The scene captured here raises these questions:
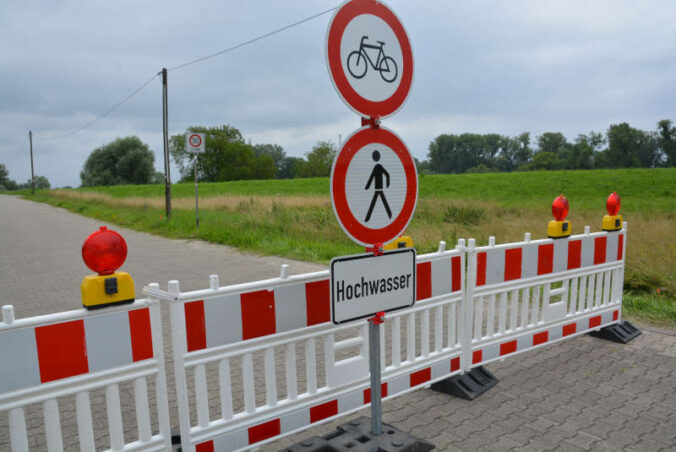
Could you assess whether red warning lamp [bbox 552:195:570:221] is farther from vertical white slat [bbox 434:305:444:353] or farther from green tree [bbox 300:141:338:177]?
green tree [bbox 300:141:338:177]

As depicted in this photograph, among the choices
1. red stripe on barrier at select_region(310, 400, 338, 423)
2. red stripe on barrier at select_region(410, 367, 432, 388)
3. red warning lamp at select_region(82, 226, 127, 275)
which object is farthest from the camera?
red stripe on barrier at select_region(410, 367, 432, 388)

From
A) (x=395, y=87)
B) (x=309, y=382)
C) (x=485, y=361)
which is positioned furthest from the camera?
(x=485, y=361)

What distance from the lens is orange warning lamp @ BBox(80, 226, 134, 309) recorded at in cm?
231

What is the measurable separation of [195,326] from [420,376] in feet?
6.63

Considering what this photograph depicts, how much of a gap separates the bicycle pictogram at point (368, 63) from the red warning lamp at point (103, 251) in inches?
59.0

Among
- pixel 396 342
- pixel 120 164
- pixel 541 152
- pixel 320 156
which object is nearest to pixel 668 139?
pixel 541 152

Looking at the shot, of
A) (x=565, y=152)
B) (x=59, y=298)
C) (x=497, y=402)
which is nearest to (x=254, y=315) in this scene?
(x=497, y=402)

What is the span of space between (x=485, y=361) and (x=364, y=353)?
4.48 ft

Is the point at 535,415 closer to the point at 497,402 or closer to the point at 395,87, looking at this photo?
the point at 497,402

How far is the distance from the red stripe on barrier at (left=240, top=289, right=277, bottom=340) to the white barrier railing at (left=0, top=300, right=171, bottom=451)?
0.51 m

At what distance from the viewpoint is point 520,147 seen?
106312 mm

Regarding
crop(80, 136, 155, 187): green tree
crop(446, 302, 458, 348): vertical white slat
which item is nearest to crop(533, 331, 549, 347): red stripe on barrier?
crop(446, 302, 458, 348): vertical white slat

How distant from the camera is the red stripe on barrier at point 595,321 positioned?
5215mm

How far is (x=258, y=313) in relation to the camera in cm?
297
